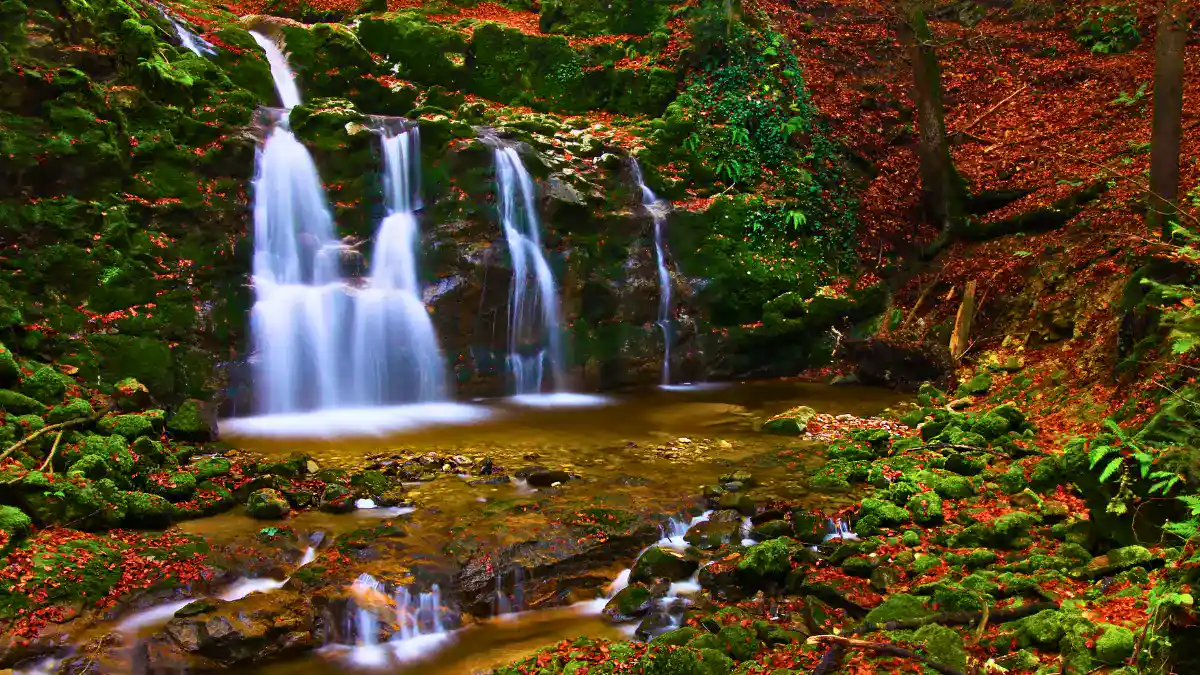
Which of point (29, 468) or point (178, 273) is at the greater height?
point (178, 273)

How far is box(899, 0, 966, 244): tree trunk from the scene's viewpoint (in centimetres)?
1459

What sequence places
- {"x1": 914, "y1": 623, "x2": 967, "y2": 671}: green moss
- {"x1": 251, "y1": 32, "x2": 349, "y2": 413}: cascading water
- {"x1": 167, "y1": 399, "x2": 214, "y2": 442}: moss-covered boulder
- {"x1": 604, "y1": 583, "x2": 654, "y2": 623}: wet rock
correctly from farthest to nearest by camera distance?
1. {"x1": 251, "y1": 32, "x2": 349, "y2": 413}: cascading water
2. {"x1": 167, "y1": 399, "x2": 214, "y2": 442}: moss-covered boulder
3. {"x1": 604, "y1": 583, "x2": 654, "y2": 623}: wet rock
4. {"x1": 914, "y1": 623, "x2": 967, "y2": 671}: green moss

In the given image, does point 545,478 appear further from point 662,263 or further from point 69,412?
point 662,263

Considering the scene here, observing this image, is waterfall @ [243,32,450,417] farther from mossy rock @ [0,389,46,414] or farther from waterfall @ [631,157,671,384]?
waterfall @ [631,157,671,384]

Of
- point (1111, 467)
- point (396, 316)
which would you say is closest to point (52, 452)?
point (396, 316)

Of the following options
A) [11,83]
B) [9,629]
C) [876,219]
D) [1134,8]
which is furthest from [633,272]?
[1134,8]

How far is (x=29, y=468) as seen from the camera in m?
6.99

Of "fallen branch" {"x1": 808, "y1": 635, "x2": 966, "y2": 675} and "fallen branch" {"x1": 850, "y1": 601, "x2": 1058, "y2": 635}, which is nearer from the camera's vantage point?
"fallen branch" {"x1": 808, "y1": 635, "x2": 966, "y2": 675}

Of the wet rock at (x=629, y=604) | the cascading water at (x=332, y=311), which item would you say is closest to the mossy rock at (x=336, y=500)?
the wet rock at (x=629, y=604)

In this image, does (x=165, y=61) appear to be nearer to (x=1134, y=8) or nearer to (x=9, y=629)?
(x=9, y=629)

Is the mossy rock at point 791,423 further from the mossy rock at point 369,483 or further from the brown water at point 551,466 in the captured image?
the mossy rock at point 369,483

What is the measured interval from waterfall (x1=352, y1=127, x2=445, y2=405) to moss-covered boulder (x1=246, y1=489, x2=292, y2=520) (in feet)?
16.5

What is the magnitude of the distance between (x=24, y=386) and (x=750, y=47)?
1604 cm

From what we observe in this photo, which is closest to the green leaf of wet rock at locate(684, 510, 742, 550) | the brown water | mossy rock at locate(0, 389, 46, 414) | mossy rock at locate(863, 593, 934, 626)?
mossy rock at locate(863, 593, 934, 626)
